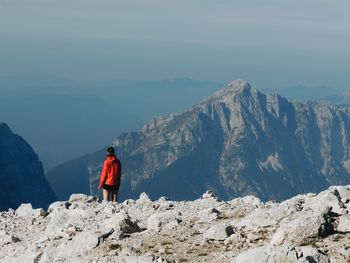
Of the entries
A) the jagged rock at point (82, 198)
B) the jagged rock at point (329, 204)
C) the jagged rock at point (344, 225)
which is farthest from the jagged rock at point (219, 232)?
the jagged rock at point (82, 198)

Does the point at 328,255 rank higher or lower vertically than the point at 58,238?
higher

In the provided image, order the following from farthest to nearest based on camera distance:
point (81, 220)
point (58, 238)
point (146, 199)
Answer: point (146, 199) < point (81, 220) < point (58, 238)

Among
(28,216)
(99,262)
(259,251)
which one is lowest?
(28,216)

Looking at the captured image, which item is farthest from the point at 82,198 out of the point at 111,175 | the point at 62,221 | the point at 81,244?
the point at 81,244

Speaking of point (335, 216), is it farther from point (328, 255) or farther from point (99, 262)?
point (99, 262)

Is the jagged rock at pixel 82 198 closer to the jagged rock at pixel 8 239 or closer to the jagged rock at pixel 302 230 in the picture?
the jagged rock at pixel 8 239

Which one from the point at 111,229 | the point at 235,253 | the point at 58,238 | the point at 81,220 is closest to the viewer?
the point at 235,253

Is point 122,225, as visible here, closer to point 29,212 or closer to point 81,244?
point 81,244

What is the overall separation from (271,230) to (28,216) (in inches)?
499

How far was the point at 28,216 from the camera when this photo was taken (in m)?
26.6

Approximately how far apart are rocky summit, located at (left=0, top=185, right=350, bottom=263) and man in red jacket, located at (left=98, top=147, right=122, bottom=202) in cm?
377

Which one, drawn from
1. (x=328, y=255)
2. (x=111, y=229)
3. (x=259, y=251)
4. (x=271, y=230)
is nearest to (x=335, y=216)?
(x=271, y=230)

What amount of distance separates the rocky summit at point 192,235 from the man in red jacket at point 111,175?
12.4 ft

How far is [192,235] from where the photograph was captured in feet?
63.0
